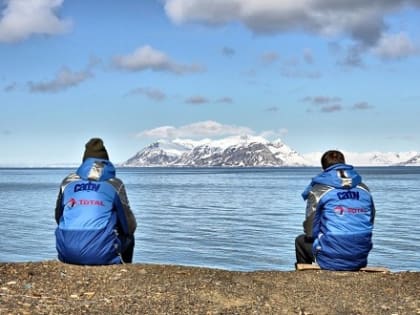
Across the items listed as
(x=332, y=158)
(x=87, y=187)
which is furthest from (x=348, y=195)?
(x=87, y=187)

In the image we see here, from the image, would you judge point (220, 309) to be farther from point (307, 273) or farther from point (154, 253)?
point (154, 253)

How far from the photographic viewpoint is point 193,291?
841 centimetres

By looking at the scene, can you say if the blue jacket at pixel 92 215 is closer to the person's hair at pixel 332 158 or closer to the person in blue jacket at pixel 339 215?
the person in blue jacket at pixel 339 215

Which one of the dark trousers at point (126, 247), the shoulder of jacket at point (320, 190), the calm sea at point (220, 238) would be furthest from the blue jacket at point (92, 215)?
the calm sea at point (220, 238)

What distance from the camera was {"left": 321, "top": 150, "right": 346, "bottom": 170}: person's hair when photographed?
32.0ft

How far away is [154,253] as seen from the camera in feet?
71.4

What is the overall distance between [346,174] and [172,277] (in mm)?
3274

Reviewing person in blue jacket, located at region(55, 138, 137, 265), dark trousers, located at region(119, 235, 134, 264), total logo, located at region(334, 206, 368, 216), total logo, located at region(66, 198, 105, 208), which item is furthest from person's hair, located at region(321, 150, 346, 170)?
total logo, located at region(66, 198, 105, 208)

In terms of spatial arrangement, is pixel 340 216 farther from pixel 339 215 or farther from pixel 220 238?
pixel 220 238

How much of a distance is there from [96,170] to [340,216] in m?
3.98

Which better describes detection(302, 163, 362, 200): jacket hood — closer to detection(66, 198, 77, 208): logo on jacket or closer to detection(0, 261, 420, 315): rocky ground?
detection(0, 261, 420, 315): rocky ground

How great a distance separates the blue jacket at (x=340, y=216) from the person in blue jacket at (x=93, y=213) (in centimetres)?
308

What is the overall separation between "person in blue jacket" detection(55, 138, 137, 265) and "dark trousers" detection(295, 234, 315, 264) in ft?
9.94

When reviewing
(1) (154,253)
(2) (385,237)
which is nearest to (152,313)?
(1) (154,253)
